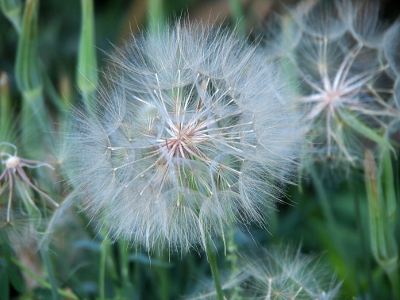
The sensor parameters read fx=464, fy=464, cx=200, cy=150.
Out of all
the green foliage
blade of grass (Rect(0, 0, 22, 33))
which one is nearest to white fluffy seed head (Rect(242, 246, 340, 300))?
the green foliage

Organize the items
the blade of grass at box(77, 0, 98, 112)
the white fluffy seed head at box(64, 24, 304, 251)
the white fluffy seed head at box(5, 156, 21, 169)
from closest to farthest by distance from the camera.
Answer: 1. the white fluffy seed head at box(64, 24, 304, 251)
2. the white fluffy seed head at box(5, 156, 21, 169)
3. the blade of grass at box(77, 0, 98, 112)

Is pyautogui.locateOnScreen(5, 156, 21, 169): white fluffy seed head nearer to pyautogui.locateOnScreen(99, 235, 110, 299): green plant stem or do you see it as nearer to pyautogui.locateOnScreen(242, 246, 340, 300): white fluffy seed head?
pyautogui.locateOnScreen(99, 235, 110, 299): green plant stem

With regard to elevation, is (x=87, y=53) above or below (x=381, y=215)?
above

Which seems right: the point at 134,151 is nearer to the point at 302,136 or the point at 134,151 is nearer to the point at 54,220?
the point at 54,220

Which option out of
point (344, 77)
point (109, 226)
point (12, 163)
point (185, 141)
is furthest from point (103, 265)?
point (344, 77)

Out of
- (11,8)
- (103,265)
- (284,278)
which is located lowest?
(103,265)

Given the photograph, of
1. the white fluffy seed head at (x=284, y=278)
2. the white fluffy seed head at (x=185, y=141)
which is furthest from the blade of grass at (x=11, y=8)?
the white fluffy seed head at (x=284, y=278)

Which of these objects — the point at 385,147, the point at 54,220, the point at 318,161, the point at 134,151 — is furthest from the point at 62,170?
the point at 385,147

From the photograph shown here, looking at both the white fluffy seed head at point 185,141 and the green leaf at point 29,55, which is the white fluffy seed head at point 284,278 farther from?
the green leaf at point 29,55

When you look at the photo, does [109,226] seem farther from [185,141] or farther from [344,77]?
[344,77]
